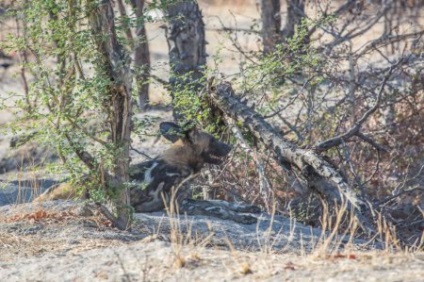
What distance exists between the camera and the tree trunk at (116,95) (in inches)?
250

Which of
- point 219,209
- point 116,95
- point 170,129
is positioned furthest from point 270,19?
point 116,95

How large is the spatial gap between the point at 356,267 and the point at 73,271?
4.88ft

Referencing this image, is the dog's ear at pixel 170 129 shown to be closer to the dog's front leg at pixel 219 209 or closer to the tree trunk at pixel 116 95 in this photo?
the dog's front leg at pixel 219 209

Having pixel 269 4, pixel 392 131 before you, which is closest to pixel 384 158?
pixel 392 131

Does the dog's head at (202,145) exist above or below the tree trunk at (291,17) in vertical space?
below

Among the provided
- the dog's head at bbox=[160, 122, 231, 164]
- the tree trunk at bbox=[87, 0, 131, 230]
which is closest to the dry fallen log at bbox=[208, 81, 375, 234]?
the dog's head at bbox=[160, 122, 231, 164]

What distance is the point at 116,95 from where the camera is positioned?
6.51 metres

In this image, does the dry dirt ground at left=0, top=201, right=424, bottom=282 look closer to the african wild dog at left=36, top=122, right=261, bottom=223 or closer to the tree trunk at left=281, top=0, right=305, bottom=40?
the african wild dog at left=36, top=122, right=261, bottom=223

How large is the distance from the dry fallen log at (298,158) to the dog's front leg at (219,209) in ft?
1.93

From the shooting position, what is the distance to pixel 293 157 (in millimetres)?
7125

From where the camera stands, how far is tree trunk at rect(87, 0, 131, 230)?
6352 mm

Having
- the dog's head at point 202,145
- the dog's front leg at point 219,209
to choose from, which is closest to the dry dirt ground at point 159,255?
the dog's front leg at point 219,209

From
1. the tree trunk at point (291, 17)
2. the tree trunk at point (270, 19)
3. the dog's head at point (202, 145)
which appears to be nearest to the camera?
the dog's head at point (202, 145)

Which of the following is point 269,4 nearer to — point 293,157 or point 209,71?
point 209,71
